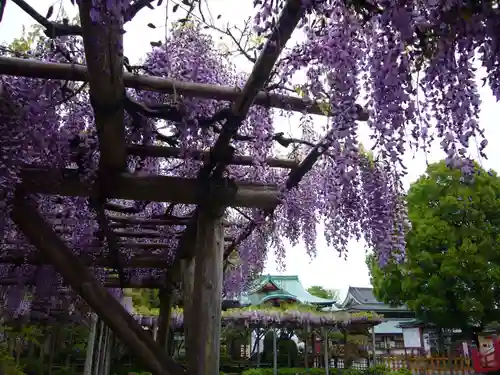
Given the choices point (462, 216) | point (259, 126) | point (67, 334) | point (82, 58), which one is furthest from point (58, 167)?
point (462, 216)

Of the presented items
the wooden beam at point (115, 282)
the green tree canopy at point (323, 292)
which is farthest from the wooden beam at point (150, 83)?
the green tree canopy at point (323, 292)

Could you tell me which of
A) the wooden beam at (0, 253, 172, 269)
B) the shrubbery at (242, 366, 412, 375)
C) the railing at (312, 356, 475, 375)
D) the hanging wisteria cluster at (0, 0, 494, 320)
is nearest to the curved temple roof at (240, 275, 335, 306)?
the railing at (312, 356, 475, 375)

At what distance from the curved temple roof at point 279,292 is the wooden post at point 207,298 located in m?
15.4

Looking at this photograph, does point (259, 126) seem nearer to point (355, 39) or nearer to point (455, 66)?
point (355, 39)

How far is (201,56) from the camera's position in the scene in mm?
Answer: 2461

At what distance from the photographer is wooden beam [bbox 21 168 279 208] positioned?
108 inches

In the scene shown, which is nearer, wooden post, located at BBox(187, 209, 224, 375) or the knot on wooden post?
wooden post, located at BBox(187, 209, 224, 375)

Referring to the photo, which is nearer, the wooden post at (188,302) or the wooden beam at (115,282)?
the wooden post at (188,302)

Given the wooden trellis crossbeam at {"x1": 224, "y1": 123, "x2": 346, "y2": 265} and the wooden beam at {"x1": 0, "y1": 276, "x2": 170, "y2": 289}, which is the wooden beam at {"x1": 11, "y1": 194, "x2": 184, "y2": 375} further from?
the wooden beam at {"x1": 0, "y1": 276, "x2": 170, "y2": 289}

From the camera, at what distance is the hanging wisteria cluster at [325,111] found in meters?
1.43

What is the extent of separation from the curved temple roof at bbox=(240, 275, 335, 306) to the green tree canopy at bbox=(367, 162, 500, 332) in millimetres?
4829

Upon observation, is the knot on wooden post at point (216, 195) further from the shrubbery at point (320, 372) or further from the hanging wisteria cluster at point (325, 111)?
the shrubbery at point (320, 372)

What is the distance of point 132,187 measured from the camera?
2.78 metres

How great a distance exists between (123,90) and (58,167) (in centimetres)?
102
